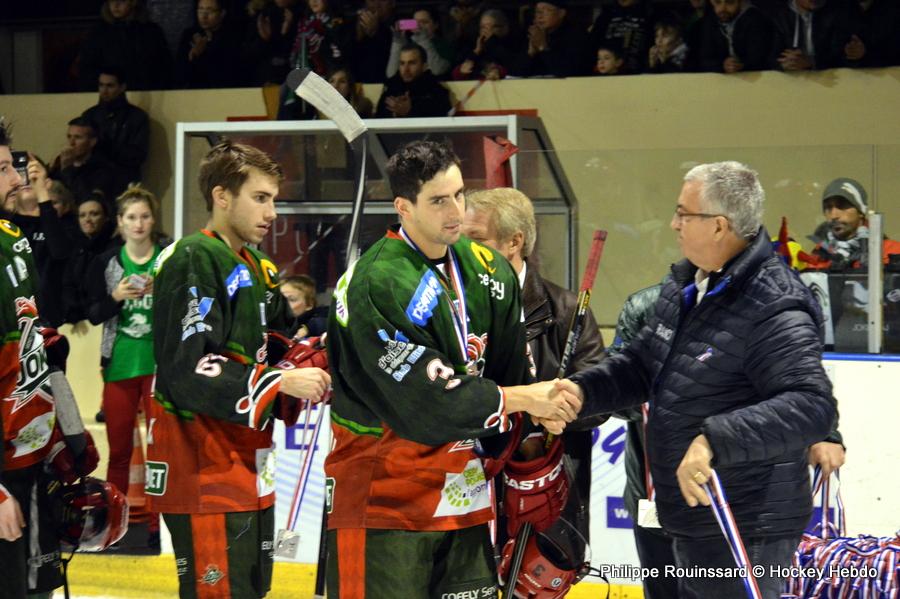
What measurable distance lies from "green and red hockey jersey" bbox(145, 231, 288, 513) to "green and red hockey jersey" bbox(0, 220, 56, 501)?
10.7 inches

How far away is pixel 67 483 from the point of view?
3.15m

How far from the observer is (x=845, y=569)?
321 centimetres

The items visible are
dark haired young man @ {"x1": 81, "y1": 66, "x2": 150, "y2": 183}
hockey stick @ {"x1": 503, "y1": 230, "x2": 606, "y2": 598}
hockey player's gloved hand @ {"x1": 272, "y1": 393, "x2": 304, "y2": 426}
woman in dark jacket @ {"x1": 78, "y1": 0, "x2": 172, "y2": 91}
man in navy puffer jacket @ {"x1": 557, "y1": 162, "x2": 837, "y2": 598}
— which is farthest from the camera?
woman in dark jacket @ {"x1": 78, "y1": 0, "x2": 172, "y2": 91}

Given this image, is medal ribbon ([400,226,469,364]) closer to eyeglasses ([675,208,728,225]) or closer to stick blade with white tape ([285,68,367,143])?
eyeglasses ([675,208,728,225])

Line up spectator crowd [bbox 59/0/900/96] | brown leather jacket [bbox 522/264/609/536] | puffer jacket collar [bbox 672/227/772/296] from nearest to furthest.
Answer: puffer jacket collar [bbox 672/227/772/296]
brown leather jacket [bbox 522/264/609/536]
spectator crowd [bbox 59/0/900/96]

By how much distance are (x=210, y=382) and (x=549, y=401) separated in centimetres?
80

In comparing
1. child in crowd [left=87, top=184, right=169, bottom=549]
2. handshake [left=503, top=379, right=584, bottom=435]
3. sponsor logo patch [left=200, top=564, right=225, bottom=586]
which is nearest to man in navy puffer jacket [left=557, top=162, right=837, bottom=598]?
handshake [left=503, top=379, right=584, bottom=435]

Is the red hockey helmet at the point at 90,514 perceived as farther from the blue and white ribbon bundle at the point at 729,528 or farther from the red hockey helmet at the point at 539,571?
the blue and white ribbon bundle at the point at 729,528

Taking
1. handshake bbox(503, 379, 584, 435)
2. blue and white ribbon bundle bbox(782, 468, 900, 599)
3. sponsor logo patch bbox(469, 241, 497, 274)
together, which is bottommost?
blue and white ribbon bundle bbox(782, 468, 900, 599)

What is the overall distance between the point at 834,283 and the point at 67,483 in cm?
273

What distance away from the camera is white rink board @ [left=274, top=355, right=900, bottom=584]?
4.18 metres

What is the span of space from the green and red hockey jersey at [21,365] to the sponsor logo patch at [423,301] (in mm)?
991

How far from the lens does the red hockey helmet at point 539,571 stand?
3027mm

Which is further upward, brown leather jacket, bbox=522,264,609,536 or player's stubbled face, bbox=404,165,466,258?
player's stubbled face, bbox=404,165,466,258
